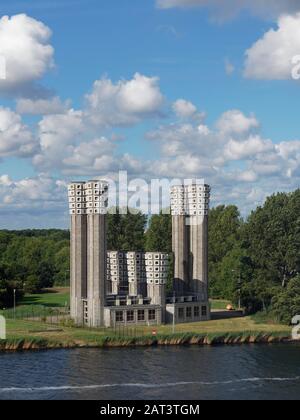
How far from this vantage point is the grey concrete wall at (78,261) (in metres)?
89.6

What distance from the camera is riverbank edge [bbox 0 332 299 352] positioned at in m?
72.9

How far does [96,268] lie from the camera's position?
87000 millimetres

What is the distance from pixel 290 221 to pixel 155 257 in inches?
917

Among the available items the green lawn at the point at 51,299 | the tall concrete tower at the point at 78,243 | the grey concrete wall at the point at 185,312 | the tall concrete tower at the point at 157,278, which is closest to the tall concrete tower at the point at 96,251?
the tall concrete tower at the point at 78,243

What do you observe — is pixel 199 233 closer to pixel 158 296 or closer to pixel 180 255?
pixel 180 255

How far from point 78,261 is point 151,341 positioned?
18604 mm

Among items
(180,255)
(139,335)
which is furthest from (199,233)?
(139,335)

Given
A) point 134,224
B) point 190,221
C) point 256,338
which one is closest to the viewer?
point 256,338

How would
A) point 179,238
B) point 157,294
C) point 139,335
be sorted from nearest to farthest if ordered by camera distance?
point 139,335 → point 157,294 → point 179,238
